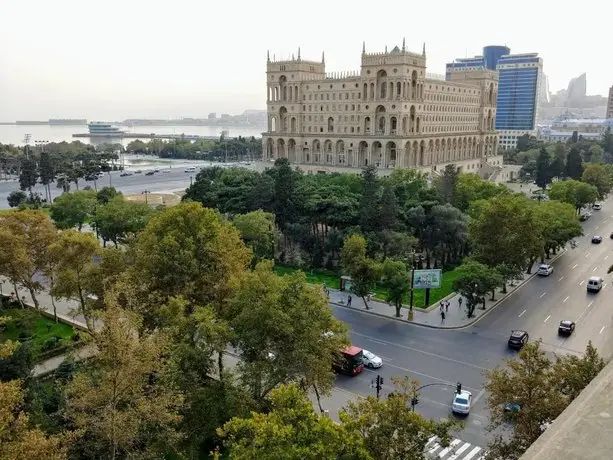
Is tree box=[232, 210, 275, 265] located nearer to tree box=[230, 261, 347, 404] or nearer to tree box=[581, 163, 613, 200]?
tree box=[230, 261, 347, 404]

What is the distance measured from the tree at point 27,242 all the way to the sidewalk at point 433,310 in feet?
61.1

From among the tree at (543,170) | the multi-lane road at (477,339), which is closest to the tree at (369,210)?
the multi-lane road at (477,339)

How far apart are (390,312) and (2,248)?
23.4 meters

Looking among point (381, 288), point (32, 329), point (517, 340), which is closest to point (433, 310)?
point (381, 288)

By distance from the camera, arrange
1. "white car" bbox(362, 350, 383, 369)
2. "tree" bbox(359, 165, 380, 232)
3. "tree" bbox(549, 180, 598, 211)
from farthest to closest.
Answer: "tree" bbox(549, 180, 598, 211)
"tree" bbox(359, 165, 380, 232)
"white car" bbox(362, 350, 383, 369)

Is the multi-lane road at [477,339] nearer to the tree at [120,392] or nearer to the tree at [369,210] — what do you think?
the tree at [369,210]

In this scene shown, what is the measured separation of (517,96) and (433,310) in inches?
5737

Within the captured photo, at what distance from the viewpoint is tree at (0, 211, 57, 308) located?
2964 centimetres

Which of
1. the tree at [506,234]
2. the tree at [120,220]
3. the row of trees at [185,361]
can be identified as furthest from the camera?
the tree at [120,220]

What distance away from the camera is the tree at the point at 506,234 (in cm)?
3562

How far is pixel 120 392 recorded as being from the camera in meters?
14.6

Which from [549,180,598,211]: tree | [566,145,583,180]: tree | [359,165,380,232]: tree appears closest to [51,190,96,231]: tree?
[359,165,380,232]: tree

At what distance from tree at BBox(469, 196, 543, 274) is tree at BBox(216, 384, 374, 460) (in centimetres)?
2632

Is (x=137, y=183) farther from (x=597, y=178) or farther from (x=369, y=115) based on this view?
(x=597, y=178)
